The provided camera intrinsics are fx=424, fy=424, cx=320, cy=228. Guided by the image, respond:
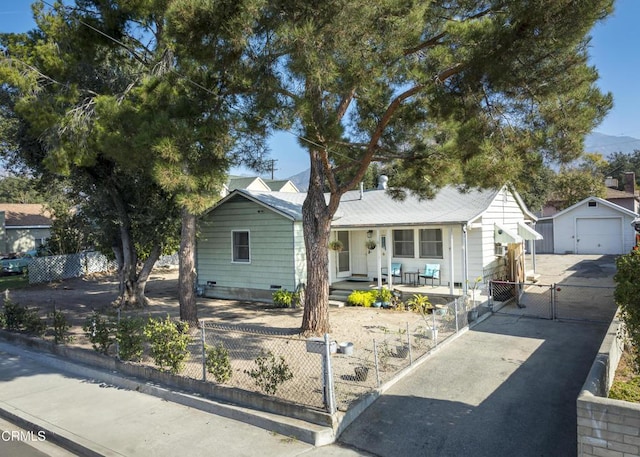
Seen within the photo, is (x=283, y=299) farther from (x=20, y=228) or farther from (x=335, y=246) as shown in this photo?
(x=20, y=228)

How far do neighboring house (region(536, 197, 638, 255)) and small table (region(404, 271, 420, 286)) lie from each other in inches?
711

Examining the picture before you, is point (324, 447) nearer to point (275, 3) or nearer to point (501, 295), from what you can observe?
point (275, 3)

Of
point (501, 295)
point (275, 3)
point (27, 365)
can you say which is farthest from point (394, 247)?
point (27, 365)

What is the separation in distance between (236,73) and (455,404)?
22.5ft

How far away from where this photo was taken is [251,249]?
15.5m

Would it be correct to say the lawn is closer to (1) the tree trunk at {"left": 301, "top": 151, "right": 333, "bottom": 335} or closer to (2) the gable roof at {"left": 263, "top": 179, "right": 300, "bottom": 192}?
(1) the tree trunk at {"left": 301, "top": 151, "right": 333, "bottom": 335}

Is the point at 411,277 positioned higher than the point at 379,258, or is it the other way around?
the point at 379,258

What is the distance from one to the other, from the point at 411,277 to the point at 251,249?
5.92m

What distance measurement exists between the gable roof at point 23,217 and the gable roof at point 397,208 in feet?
103

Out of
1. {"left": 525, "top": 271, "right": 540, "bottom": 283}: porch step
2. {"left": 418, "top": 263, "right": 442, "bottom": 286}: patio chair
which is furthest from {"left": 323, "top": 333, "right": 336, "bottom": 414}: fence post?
{"left": 525, "top": 271, "right": 540, "bottom": 283}: porch step

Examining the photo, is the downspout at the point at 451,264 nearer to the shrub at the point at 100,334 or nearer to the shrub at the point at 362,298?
the shrub at the point at 362,298

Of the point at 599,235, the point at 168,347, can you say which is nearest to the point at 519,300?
the point at 168,347

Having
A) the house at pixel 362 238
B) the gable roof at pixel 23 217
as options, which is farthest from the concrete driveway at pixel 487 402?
the gable roof at pixel 23 217

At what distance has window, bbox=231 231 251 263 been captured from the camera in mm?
15836
